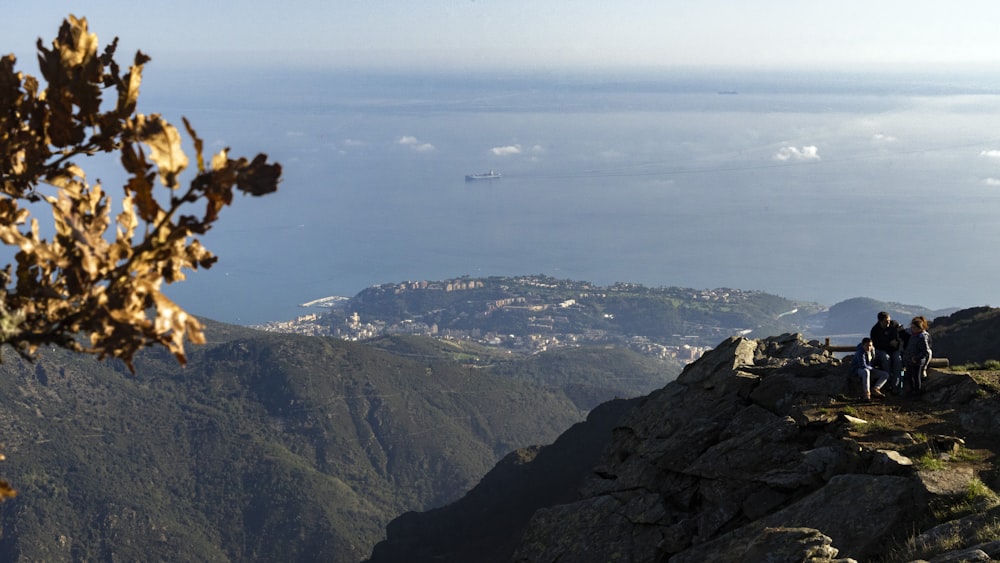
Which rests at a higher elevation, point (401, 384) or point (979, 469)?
point (979, 469)

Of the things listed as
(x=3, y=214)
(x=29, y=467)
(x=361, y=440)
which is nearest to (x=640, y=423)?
(x=3, y=214)

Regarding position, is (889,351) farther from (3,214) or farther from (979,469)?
(3,214)

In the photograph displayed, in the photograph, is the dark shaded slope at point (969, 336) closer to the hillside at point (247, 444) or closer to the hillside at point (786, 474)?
the hillside at point (786, 474)

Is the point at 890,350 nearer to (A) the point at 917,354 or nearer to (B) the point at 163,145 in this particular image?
(A) the point at 917,354

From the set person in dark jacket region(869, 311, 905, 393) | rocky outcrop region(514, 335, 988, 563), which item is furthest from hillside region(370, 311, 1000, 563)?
person in dark jacket region(869, 311, 905, 393)

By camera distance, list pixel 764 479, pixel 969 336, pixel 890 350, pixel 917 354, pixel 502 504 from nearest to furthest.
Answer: pixel 764 479
pixel 917 354
pixel 890 350
pixel 969 336
pixel 502 504

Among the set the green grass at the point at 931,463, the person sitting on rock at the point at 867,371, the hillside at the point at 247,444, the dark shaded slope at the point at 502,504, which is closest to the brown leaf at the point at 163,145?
the green grass at the point at 931,463

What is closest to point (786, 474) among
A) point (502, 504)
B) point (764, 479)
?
point (764, 479)

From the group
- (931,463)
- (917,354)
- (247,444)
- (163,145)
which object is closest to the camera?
(163,145)
